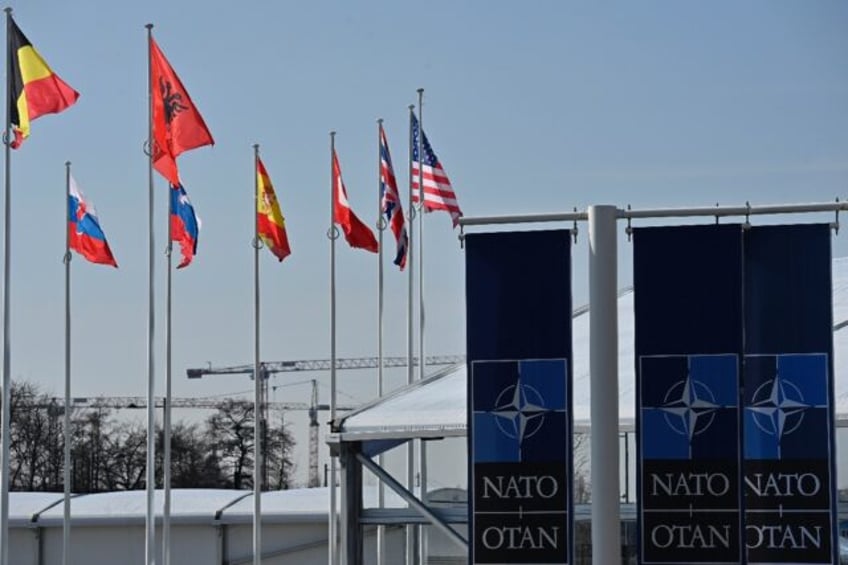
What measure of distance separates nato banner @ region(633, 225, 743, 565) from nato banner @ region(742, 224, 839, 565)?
282 mm

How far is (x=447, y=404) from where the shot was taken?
67.9 feet

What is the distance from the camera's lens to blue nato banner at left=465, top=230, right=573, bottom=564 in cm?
1506

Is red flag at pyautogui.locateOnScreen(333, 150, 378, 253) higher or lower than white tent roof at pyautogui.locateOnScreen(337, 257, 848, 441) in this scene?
higher

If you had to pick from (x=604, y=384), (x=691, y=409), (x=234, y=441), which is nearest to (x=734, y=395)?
(x=691, y=409)

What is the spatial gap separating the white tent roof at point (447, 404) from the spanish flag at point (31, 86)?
985 centimetres

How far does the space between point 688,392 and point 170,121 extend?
18.3 m

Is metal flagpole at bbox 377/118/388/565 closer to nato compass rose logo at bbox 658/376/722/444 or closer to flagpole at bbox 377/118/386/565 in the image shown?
flagpole at bbox 377/118/386/565

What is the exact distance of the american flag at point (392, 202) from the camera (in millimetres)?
39125

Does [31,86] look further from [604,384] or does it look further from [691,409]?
[691,409]

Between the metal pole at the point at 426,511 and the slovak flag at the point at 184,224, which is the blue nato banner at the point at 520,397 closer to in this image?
the metal pole at the point at 426,511

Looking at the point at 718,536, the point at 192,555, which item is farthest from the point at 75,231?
the point at 718,536

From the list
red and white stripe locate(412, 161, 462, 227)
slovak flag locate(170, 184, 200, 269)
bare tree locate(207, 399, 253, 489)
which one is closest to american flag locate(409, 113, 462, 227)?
red and white stripe locate(412, 161, 462, 227)

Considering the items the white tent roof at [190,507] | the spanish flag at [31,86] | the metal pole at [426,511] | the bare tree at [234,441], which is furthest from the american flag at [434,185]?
the bare tree at [234,441]

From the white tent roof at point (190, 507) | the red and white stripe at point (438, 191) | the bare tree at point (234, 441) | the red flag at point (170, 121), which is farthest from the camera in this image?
the bare tree at point (234, 441)
